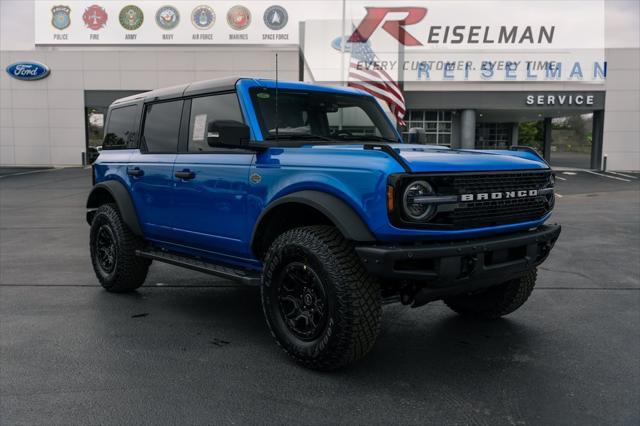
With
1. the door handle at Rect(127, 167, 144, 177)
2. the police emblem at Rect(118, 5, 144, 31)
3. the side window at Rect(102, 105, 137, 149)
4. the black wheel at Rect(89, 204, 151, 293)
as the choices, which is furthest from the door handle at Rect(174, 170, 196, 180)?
the police emblem at Rect(118, 5, 144, 31)

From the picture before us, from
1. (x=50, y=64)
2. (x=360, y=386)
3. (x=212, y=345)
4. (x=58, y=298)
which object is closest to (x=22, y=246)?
(x=58, y=298)

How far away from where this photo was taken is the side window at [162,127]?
5.23 m

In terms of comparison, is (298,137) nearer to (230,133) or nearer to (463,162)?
(230,133)

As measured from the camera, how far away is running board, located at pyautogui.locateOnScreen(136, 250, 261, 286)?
14.0 ft

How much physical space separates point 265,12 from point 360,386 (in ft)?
114

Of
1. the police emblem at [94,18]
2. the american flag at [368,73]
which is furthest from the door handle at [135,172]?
the police emblem at [94,18]

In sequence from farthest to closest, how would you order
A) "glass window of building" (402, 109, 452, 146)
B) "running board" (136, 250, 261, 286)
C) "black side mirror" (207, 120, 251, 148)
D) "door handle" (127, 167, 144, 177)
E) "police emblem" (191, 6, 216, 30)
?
1. "glass window of building" (402, 109, 452, 146)
2. "police emblem" (191, 6, 216, 30)
3. "door handle" (127, 167, 144, 177)
4. "running board" (136, 250, 261, 286)
5. "black side mirror" (207, 120, 251, 148)

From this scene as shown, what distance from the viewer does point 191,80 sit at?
32688mm

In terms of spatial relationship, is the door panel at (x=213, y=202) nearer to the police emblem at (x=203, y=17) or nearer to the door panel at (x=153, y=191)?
the door panel at (x=153, y=191)

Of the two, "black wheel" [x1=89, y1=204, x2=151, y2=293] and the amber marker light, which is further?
"black wheel" [x1=89, y1=204, x2=151, y2=293]

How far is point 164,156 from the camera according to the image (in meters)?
5.21

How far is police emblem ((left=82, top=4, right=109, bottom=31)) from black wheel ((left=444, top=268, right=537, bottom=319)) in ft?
117

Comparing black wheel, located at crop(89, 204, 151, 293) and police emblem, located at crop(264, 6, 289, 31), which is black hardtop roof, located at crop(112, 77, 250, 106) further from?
police emblem, located at crop(264, 6, 289, 31)

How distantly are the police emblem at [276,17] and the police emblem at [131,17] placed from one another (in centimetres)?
772
